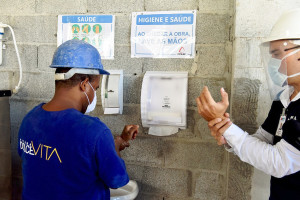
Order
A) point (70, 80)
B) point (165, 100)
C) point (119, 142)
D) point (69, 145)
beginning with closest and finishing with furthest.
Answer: point (69, 145) < point (70, 80) < point (119, 142) < point (165, 100)

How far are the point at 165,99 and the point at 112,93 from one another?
326 mm

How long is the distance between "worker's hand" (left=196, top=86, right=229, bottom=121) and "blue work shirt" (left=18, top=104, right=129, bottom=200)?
402 millimetres

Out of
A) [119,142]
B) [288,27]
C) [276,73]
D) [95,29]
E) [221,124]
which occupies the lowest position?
[119,142]

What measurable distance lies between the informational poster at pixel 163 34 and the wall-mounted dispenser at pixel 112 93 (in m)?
0.20

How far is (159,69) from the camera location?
5.30ft

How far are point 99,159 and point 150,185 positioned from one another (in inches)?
31.7

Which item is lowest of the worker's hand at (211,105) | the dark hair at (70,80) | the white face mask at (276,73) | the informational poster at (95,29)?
the worker's hand at (211,105)

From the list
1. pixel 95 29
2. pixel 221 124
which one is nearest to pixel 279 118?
pixel 221 124

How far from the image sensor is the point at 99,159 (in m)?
0.97

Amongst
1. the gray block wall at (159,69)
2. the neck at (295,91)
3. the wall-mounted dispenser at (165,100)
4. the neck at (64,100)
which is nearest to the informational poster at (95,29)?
the gray block wall at (159,69)

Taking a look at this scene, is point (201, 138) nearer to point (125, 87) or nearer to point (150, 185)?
point (150, 185)

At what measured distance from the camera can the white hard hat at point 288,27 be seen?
967mm

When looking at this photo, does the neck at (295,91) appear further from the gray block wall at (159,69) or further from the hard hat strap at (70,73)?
the hard hat strap at (70,73)

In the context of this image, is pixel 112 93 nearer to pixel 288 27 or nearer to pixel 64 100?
pixel 64 100
